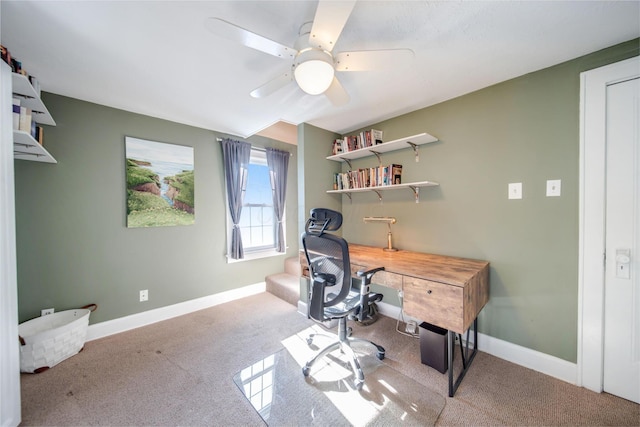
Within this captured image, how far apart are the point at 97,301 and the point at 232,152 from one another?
6.95 feet

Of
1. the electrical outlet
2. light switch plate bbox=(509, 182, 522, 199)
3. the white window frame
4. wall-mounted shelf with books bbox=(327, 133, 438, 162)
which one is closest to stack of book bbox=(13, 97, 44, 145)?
the white window frame

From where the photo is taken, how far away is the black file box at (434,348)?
1.70m

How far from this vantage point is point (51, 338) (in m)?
1.78

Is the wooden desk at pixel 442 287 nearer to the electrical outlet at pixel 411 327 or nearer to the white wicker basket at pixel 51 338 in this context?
the electrical outlet at pixel 411 327

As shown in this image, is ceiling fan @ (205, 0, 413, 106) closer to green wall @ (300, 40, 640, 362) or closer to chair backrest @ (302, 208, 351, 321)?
chair backrest @ (302, 208, 351, 321)

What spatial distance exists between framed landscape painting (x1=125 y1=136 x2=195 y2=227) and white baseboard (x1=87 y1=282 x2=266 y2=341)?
98cm

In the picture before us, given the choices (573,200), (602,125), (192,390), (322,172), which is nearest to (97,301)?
(192,390)

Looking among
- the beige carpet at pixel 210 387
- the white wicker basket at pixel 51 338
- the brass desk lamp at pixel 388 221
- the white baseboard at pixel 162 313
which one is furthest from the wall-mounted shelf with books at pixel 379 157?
the white wicker basket at pixel 51 338

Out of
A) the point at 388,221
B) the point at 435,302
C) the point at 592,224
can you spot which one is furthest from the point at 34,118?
the point at 592,224

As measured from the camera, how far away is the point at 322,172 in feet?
9.58

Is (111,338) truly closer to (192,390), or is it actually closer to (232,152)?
(192,390)

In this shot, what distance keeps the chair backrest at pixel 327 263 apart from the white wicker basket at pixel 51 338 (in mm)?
2046

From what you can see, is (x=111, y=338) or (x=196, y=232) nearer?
(x=111, y=338)

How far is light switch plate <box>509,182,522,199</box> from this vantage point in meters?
1.83
